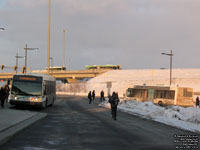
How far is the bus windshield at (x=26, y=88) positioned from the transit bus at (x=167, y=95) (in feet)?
74.0

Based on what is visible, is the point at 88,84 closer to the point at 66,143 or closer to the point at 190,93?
the point at 190,93

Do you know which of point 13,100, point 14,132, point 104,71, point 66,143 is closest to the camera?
point 66,143

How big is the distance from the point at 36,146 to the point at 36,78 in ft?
52.8

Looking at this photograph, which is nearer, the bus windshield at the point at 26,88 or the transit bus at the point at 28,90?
the transit bus at the point at 28,90

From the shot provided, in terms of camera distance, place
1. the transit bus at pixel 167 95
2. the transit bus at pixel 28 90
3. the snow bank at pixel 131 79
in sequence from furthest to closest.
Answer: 1. the snow bank at pixel 131 79
2. the transit bus at pixel 167 95
3. the transit bus at pixel 28 90

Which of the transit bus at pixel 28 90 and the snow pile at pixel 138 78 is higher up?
the snow pile at pixel 138 78

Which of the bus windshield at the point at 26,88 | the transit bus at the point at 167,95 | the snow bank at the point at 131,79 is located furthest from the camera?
the snow bank at the point at 131,79

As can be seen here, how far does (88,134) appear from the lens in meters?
11.9

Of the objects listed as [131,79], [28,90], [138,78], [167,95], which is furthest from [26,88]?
[138,78]

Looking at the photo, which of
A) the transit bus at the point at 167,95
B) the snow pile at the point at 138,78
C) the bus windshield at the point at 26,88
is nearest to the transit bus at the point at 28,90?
→ the bus windshield at the point at 26,88

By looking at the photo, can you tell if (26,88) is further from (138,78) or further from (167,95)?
(138,78)

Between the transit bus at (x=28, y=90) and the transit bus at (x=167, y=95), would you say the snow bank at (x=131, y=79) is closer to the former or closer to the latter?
the transit bus at (x=167, y=95)

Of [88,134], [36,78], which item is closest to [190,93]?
[36,78]

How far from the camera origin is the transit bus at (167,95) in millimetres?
41537
